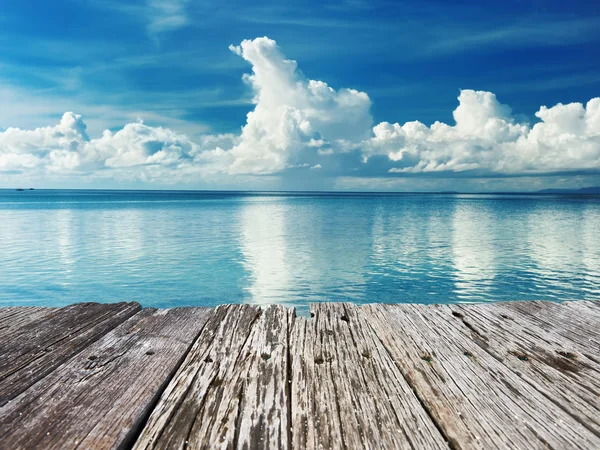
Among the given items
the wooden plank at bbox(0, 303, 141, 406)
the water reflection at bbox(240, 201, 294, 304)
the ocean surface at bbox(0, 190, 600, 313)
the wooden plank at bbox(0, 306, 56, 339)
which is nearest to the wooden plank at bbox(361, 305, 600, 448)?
the wooden plank at bbox(0, 303, 141, 406)

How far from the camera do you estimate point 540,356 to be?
278 centimetres

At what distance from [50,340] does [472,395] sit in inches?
116

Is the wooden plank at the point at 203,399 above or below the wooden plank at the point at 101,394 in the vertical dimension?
below

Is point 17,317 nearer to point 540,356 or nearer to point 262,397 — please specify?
point 262,397

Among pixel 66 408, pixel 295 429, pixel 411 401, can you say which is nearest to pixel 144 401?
pixel 66 408

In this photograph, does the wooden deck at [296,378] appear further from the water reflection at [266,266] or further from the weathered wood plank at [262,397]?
the water reflection at [266,266]

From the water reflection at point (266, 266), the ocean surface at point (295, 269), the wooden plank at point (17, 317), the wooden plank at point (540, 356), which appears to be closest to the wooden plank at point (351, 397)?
the wooden plank at point (540, 356)

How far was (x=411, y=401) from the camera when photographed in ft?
7.12

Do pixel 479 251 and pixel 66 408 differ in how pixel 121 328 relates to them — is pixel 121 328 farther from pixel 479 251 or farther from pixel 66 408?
pixel 479 251

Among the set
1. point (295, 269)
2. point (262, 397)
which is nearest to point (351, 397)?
point (262, 397)

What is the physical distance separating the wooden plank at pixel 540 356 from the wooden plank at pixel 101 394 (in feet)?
7.16

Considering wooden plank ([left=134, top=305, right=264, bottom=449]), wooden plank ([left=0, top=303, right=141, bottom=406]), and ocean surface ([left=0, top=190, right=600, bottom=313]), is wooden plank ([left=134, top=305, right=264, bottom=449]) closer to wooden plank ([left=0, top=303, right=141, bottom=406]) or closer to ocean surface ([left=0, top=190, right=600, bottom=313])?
wooden plank ([left=0, top=303, right=141, bottom=406])

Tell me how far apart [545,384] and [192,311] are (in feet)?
9.12

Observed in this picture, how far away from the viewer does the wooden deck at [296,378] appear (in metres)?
1.90
